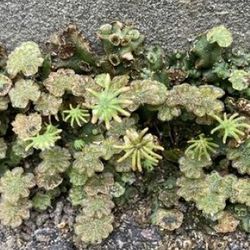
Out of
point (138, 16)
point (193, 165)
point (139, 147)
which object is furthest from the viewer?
point (138, 16)

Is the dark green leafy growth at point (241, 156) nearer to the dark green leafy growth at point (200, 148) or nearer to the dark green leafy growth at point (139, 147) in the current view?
the dark green leafy growth at point (200, 148)

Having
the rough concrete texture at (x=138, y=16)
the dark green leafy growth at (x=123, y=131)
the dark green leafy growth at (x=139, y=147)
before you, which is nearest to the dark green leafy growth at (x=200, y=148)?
the dark green leafy growth at (x=123, y=131)

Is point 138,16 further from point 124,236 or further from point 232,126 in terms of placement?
point 124,236

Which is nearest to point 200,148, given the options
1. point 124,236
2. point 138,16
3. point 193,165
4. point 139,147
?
point 193,165

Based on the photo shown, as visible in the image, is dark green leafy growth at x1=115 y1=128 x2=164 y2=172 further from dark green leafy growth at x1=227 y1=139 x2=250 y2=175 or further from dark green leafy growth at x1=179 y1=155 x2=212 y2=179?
dark green leafy growth at x1=227 y1=139 x2=250 y2=175

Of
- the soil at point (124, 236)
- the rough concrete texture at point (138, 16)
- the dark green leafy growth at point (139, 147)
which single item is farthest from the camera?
the rough concrete texture at point (138, 16)

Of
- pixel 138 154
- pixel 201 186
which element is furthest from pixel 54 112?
pixel 201 186

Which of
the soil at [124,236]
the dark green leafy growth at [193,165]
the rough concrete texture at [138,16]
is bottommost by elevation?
the soil at [124,236]

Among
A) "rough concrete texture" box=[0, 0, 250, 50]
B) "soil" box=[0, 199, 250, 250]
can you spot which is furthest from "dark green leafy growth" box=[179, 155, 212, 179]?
"rough concrete texture" box=[0, 0, 250, 50]
